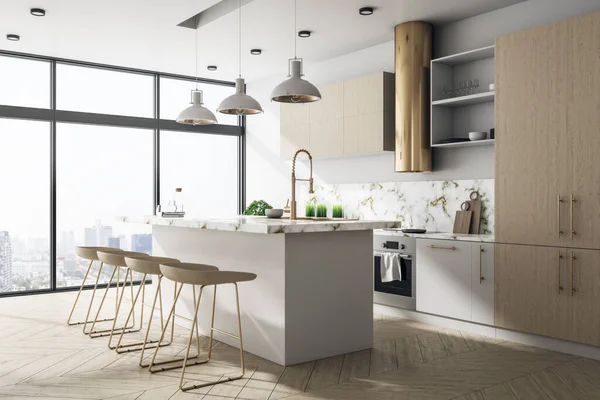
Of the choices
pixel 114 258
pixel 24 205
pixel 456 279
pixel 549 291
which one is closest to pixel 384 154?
pixel 456 279

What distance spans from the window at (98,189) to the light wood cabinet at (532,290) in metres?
4.94

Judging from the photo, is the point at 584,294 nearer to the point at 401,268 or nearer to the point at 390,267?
the point at 401,268

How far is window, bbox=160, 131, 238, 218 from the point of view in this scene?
27.0 ft

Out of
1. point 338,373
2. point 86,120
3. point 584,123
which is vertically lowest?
point 338,373

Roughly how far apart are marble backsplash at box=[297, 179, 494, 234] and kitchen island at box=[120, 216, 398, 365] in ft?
5.47

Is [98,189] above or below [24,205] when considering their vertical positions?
above

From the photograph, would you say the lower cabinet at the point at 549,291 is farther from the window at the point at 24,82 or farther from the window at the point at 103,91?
the window at the point at 24,82

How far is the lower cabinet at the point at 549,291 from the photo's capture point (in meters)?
4.23

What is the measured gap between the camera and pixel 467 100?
18.0ft

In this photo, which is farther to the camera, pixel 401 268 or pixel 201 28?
pixel 201 28

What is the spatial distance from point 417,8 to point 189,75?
3882 millimetres

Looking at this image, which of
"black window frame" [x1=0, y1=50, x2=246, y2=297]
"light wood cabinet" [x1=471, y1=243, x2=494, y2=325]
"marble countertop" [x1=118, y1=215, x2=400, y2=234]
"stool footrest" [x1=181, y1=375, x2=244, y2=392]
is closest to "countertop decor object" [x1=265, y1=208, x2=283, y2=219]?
"marble countertop" [x1=118, y1=215, x2=400, y2=234]

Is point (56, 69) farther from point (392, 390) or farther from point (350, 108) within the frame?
point (392, 390)

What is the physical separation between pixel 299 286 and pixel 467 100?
101 inches
